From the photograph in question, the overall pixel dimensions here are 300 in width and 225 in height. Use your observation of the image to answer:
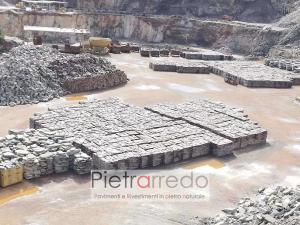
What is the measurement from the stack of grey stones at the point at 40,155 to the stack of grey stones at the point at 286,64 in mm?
25264

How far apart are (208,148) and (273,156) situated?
2829mm

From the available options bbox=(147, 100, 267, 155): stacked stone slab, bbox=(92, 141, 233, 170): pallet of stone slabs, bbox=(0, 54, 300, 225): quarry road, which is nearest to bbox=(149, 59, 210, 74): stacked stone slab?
bbox=(0, 54, 300, 225): quarry road

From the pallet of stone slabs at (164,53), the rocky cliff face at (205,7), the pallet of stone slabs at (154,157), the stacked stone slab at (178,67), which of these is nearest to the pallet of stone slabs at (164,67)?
the stacked stone slab at (178,67)

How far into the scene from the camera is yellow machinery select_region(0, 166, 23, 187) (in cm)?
1498

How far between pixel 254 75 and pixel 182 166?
721 inches

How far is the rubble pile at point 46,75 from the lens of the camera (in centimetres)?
2516

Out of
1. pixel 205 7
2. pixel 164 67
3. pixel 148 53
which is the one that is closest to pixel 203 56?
pixel 148 53

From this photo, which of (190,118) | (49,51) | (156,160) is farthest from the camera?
(49,51)

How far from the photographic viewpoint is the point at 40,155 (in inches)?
631

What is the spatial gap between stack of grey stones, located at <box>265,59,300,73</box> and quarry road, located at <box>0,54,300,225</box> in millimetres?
7381

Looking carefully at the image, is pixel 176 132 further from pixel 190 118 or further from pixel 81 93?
pixel 81 93

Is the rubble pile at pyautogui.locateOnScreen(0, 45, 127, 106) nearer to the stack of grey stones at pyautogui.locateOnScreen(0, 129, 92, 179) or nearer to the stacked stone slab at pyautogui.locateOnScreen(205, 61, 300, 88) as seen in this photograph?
the stack of grey stones at pyautogui.locateOnScreen(0, 129, 92, 179)

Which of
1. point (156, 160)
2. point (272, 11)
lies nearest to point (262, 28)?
point (272, 11)

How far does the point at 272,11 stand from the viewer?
187 feet
